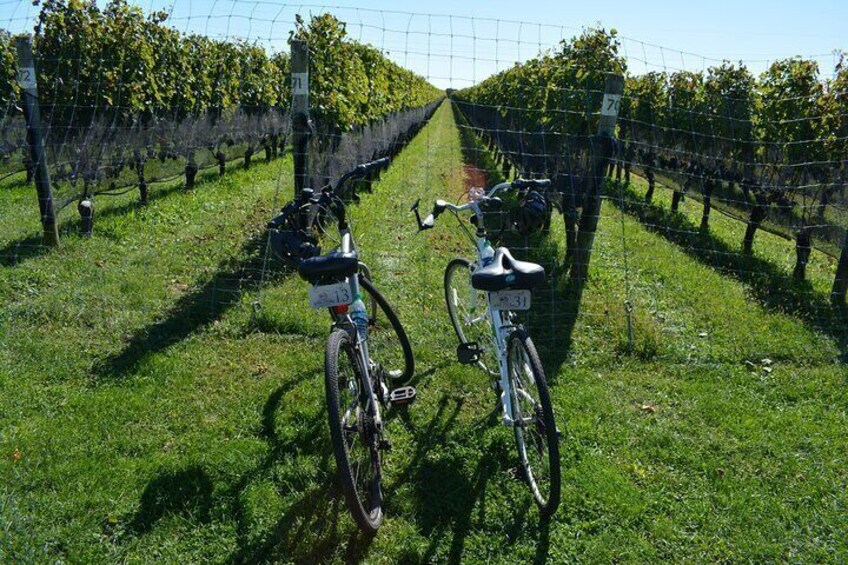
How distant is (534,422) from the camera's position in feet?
8.57

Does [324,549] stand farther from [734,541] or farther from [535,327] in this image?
[535,327]

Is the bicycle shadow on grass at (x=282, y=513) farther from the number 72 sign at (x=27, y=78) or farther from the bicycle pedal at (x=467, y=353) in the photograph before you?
the number 72 sign at (x=27, y=78)

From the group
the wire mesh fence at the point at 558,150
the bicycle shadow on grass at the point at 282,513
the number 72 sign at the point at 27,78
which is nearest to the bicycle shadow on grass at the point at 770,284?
the wire mesh fence at the point at 558,150

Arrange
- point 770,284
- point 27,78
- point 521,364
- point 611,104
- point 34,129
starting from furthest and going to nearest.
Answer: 1. point 770,284
2. point 34,129
3. point 27,78
4. point 611,104
5. point 521,364

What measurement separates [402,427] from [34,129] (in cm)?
491

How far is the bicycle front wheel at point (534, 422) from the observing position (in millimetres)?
2486

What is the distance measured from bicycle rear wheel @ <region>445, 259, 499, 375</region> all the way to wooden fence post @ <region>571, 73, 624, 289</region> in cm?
187

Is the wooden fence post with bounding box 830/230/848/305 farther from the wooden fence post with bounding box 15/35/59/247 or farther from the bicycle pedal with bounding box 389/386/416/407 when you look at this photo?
the wooden fence post with bounding box 15/35/59/247

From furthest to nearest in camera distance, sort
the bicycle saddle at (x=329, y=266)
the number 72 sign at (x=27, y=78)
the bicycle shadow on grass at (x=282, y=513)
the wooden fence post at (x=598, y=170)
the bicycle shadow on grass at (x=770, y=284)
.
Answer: the number 72 sign at (x=27, y=78)
the bicycle shadow on grass at (x=770, y=284)
the wooden fence post at (x=598, y=170)
the bicycle shadow on grass at (x=282, y=513)
the bicycle saddle at (x=329, y=266)

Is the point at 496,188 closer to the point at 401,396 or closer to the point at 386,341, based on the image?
the point at 401,396

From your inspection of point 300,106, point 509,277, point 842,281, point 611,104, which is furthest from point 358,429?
point 842,281

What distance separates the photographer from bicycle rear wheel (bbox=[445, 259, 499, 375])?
3561 millimetres

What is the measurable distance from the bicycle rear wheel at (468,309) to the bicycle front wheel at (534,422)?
616mm

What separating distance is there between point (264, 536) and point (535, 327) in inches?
114
